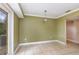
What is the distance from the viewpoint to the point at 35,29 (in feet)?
22.0

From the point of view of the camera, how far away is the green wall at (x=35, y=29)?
6.31m

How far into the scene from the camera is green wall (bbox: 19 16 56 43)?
6.31m

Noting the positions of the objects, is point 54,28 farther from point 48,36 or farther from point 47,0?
point 47,0

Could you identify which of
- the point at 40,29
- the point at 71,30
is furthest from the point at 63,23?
the point at 40,29

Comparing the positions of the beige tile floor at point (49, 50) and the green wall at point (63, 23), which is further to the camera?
the green wall at point (63, 23)

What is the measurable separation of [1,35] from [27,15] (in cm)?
351

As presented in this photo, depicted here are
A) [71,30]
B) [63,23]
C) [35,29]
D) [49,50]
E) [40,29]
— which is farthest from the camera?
[71,30]

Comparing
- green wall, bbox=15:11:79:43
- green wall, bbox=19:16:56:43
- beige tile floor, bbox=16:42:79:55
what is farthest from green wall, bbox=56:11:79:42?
beige tile floor, bbox=16:42:79:55

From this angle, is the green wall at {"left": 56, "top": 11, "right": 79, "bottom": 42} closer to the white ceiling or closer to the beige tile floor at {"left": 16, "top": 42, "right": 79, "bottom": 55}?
the white ceiling

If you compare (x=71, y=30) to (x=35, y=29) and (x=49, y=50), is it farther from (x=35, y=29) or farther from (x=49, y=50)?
(x=49, y=50)

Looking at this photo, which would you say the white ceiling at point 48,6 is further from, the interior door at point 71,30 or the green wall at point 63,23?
the interior door at point 71,30

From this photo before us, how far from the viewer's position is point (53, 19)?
7699 mm

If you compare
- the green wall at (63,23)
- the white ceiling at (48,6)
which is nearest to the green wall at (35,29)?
the green wall at (63,23)

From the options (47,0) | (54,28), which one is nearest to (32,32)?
(54,28)
